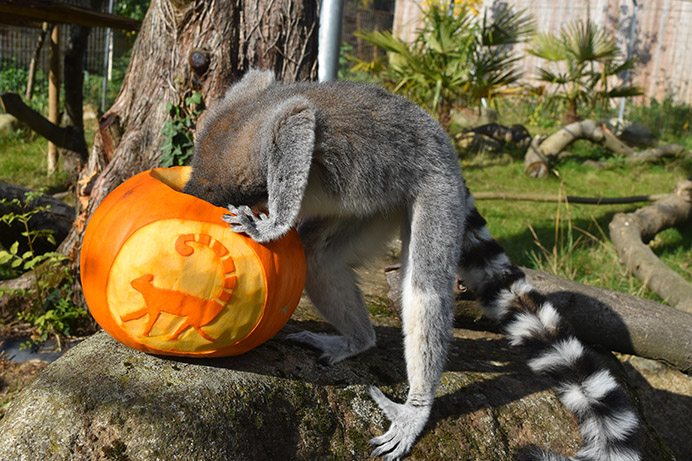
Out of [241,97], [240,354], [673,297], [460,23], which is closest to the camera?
[240,354]

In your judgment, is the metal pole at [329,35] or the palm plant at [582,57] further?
the palm plant at [582,57]

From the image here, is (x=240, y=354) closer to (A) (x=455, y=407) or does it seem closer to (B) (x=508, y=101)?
(A) (x=455, y=407)

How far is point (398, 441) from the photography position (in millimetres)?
2836

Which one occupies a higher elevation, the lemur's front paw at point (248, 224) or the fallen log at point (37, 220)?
the lemur's front paw at point (248, 224)

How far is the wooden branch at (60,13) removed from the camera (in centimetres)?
608

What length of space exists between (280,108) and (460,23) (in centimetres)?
871

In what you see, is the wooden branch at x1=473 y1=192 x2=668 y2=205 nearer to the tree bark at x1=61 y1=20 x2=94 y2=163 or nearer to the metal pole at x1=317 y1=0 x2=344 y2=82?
the metal pole at x1=317 y1=0 x2=344 y2=82

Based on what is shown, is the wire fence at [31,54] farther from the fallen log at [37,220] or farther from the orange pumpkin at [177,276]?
the orange pumpkin at [177,276]

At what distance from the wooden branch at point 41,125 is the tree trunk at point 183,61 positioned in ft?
10.6

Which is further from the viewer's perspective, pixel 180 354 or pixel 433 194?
pixel 433 194

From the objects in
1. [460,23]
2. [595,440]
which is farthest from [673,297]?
[460,23]

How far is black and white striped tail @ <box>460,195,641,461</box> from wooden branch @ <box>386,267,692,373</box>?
959 mm

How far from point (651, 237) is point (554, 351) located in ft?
18.0

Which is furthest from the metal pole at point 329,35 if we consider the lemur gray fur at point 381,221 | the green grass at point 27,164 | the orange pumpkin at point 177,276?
the green grass at point 27,164
